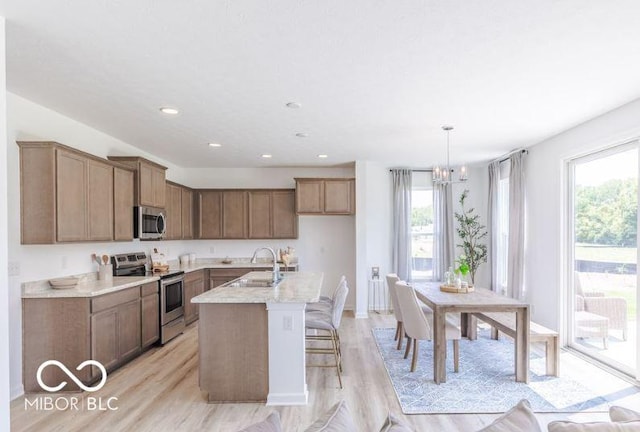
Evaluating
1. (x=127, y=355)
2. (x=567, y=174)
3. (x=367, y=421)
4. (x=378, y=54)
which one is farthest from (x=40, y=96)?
(x=567, y=174)

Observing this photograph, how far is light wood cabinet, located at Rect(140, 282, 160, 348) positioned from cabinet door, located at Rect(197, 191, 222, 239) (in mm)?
2103

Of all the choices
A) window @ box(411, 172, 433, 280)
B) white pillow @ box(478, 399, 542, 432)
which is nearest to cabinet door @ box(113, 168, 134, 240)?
white pillow @ box(478, 399, 542, 432)

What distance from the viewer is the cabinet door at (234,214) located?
6.55 m

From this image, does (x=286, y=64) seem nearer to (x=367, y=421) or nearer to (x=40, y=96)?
(x=40, y=96)

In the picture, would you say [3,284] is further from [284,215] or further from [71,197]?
[284,215]

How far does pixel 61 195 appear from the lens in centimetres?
334

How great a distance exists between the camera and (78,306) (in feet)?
10.9

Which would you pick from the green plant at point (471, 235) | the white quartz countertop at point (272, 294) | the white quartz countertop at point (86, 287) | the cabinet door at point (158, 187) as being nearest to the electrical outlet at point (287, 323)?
the white quartz countertop at point (272, 294)

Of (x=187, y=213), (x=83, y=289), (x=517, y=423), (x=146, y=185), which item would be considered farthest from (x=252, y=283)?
(x=517, y=423)

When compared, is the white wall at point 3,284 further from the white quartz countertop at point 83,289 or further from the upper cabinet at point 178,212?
the upper cabinet at point 178,212

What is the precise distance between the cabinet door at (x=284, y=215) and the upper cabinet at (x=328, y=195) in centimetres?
25

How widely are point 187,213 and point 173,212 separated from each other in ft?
1.73

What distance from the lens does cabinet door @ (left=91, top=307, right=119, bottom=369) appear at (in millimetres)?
3402

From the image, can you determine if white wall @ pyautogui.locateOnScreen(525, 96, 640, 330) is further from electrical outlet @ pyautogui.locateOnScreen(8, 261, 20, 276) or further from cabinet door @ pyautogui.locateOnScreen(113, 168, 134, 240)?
electrical outlet @ pyautogui.locateOnScreen(8, 261, 20, 276)
